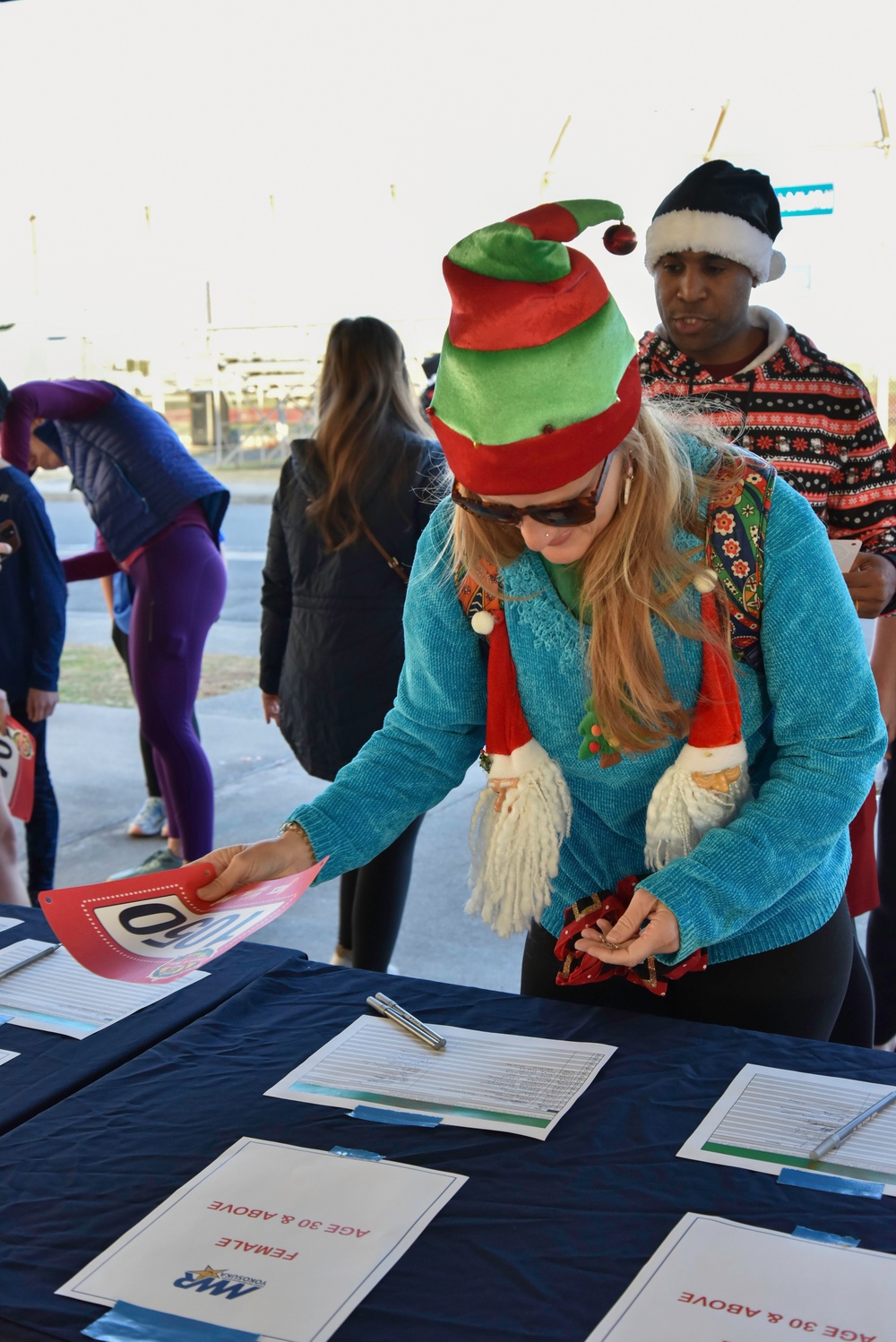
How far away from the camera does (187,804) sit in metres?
3.09

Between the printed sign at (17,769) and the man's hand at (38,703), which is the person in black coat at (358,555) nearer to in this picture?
the printed sign at (17,769)

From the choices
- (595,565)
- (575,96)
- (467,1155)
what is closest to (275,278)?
(575,96)

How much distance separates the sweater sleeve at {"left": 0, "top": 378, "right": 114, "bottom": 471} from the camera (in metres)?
2.79

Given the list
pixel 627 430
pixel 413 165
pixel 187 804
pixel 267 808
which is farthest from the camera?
pixel 413 165

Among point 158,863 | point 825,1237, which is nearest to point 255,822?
point 158,863

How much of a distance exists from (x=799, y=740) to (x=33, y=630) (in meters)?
2.24

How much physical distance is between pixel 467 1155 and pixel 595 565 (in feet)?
1.94

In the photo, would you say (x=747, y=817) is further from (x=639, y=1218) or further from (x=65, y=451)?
(x=65, y=451)

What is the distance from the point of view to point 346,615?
97.8 inches

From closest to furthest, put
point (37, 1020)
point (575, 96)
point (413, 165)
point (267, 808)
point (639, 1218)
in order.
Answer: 1. point (639, 1218)
2. point (37, 1020)
3. point (267, 808)
4. point (575, 96)
5. point (413, 165)

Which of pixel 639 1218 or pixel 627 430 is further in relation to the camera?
pixel 627 430

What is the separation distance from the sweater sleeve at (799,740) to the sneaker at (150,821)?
2925 mm

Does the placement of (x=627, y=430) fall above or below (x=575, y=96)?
below

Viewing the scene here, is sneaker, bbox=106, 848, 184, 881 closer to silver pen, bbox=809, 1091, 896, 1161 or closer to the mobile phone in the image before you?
the mobile phone
